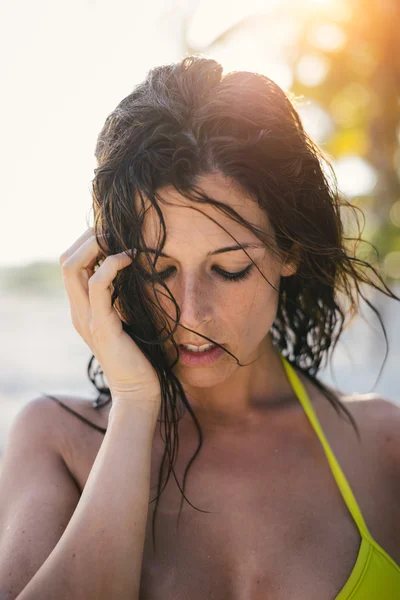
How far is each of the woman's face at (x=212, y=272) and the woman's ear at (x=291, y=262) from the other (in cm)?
12

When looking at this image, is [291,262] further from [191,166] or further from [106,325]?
[106,325]

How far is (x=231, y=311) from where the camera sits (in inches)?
79.6

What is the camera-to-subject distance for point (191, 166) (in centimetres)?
195

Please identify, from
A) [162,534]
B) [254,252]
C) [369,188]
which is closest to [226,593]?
[162,534]

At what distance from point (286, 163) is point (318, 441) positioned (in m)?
0.89

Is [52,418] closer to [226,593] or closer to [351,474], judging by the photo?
[226,593]

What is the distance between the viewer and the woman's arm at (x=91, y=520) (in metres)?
1.65

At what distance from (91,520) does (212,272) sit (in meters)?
0.72

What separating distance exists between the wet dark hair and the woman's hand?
54 mm

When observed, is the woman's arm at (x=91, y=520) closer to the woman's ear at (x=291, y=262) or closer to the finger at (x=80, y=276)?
the finger at (x=80, y=276)

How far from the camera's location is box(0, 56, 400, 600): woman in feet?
6.11

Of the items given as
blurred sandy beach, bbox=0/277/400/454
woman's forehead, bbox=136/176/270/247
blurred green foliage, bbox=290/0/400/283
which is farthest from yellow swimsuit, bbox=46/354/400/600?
blurred green foliage, bbox=290/0/400/283

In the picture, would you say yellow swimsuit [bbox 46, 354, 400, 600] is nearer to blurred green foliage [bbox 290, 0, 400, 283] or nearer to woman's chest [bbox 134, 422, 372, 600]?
woman's chest [bbox 134, 422, 372, 600]

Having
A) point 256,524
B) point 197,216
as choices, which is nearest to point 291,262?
point 197,216
